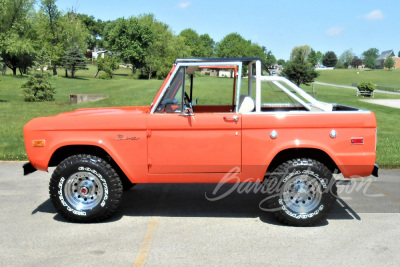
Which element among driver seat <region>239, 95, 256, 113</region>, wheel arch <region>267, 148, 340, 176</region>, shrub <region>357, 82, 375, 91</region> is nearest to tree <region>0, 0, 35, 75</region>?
shrub <region>357, 82, 375, 91</region>

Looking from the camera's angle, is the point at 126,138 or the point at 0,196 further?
the point at 0,196

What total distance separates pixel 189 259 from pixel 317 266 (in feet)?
4.19

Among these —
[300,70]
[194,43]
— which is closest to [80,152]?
[300,70]

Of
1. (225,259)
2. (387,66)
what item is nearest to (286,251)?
(225,259)

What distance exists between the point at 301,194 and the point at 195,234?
143cm

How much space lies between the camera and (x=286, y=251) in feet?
13.8

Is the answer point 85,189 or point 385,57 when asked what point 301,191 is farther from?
point 385,57

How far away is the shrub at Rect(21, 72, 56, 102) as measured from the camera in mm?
26094

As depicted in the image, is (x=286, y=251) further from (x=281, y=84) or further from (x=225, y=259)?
(x=281, y=84)

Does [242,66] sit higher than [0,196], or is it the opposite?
[242,66]

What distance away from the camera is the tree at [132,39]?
83.2 m

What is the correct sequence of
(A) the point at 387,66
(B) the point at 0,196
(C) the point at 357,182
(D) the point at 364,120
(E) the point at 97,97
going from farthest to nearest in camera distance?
(A) the point at 387,66 < (E) the point at 97,97 < (C) the point at 357,182 < (B) the point at 0,196 < (D) the point at 364,120

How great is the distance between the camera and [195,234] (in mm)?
4691

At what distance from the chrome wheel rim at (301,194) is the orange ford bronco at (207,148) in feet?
0.04
